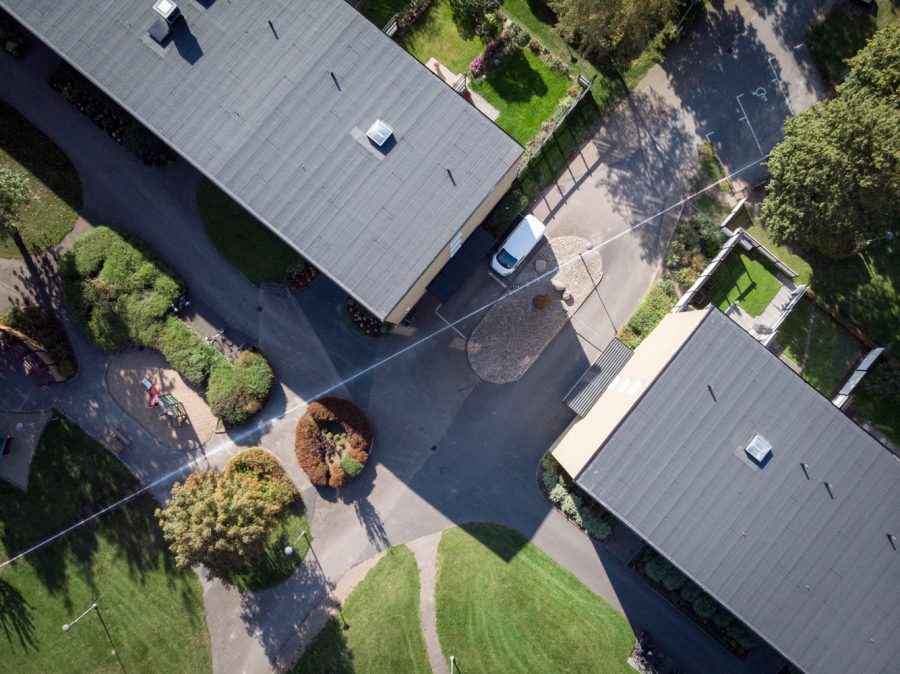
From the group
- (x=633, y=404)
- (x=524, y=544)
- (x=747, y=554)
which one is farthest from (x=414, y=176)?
(x=747, y=554)

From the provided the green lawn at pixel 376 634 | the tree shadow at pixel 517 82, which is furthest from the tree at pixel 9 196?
the green lawn at pixel 376 634

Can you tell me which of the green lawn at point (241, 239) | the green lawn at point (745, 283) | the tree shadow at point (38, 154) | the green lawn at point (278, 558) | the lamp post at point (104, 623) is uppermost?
the green lawn at point (745, 283)

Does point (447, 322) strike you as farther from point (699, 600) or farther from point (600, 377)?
point (699, 600)

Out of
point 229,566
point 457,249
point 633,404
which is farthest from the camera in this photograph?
point 457,249

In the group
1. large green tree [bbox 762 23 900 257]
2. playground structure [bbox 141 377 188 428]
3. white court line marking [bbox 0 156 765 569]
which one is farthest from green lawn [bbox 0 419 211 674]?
large green tree [bbox 762 23 900 257]

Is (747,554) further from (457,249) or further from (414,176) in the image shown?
(414,176)

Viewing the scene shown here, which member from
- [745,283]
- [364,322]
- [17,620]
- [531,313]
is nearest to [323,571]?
[364,322]

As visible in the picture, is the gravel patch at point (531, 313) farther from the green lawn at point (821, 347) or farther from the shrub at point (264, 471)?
the shrub at point (264, 471)
